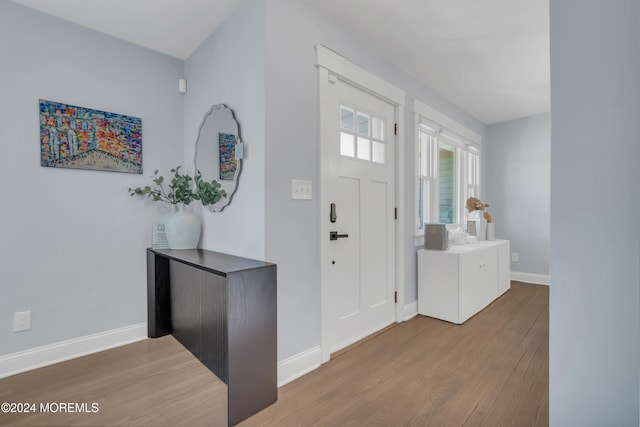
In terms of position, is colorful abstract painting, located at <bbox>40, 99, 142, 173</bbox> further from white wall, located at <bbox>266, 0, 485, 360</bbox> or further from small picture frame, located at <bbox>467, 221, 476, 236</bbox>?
small picture frame, located at <bbox>467, 221, 476, 236</bbox>

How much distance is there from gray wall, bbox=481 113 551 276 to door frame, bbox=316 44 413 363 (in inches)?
107

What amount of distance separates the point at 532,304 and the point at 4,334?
15.5 feet

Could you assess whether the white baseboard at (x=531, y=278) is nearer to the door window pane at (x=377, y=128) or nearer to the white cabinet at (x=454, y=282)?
the white cabinet at (x=454, y=282)

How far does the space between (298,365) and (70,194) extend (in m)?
2.04

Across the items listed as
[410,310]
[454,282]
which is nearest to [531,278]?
[454,282]

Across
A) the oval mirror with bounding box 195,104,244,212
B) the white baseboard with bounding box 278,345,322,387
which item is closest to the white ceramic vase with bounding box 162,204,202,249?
the oval mirror with bounding box 195,104,244,212

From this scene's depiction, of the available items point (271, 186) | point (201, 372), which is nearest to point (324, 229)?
point (271, 186)

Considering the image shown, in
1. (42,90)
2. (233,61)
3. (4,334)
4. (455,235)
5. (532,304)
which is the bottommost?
(532,304)

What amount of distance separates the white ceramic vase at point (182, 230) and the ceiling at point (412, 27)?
4.61 feet

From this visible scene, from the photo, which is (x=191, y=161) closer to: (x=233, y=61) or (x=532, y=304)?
(x=233, y=61)

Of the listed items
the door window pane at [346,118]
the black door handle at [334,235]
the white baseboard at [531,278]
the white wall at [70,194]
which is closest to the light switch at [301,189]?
the black door handle at [334,235]

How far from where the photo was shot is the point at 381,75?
2.57 metres

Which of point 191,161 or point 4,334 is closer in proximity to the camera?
point 4,334

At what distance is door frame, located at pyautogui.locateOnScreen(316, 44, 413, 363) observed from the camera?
2014 millimetres
